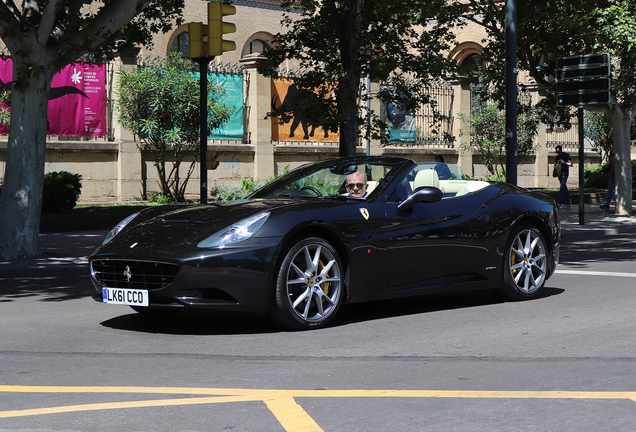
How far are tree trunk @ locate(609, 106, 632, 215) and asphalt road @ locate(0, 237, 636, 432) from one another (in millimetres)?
13993

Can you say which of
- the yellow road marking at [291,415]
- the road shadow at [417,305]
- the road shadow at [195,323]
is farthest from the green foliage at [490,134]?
the yellow road marking at [291,415]

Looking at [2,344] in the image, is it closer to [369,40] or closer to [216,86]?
[369,40]

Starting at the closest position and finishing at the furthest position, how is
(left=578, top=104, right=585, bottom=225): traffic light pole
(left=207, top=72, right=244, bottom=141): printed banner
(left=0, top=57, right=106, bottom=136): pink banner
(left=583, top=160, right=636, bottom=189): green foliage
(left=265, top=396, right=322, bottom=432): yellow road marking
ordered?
(left=265, top=396, right=322, bottom=432): yellow road marking, (left=578, top=104, right=585, bottom=225): traffic light pole, (left=0, top=57, right=106, bottom=136): pink banner, (left=207, top=72, right=244, bottom=141): printed banner, (left=583, top=160, right=636, bottom=189): green foliage

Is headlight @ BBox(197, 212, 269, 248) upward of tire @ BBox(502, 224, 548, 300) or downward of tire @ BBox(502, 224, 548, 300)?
upward

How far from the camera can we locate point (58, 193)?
19.1 metres

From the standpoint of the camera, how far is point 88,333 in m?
7.15

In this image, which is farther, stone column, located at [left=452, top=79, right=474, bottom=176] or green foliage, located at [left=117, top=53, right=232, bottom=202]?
stone column, located at [left=452, top=79, right=474, bottom=176]

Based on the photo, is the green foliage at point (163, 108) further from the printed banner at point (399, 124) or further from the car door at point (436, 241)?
the car door at point (436, 241)

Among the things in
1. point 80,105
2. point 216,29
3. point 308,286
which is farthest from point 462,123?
point 308,286

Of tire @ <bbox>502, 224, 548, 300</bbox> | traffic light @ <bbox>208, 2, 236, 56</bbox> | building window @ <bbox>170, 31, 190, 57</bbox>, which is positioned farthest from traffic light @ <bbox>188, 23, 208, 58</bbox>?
building window @ <bbox>170, 31, 190, 57</bbox>

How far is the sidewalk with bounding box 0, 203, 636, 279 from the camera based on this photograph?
11.6 metres

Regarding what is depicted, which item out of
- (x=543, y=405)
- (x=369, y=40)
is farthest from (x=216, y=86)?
(x=543, y=405)

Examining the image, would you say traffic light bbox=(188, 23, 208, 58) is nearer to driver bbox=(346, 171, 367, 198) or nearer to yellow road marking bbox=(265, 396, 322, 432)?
driver bbox=(346, 171, 367, 198)

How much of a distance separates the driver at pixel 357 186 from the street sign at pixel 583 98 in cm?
1177
